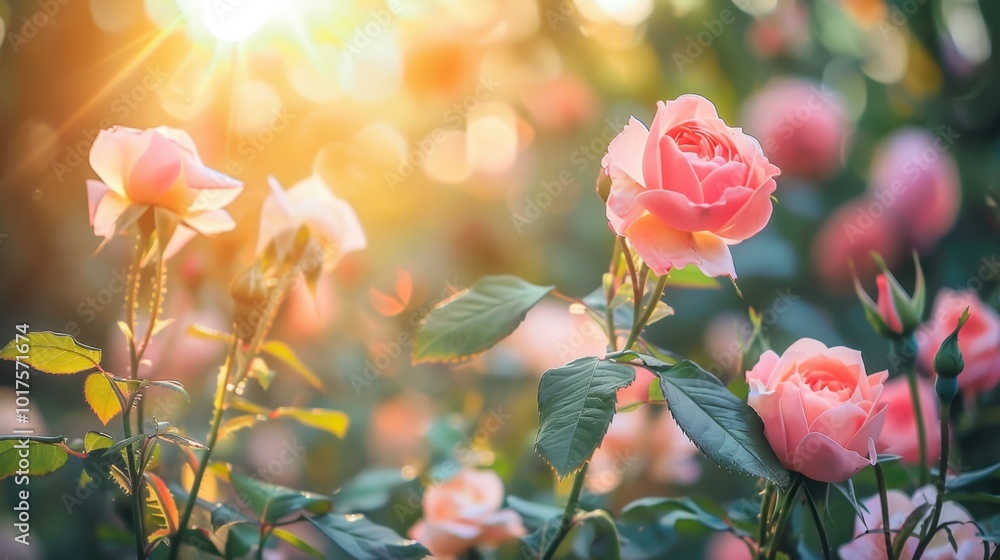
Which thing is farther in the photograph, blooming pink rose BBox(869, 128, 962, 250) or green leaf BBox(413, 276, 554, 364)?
blooming pink rose BBox(869, 128, 962, 250)

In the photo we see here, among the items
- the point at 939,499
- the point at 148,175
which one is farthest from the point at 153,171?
the point at 939,499

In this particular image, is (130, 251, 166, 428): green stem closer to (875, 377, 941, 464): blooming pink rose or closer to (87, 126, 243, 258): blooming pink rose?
(87, 126, 243, 258): blooming pink rose

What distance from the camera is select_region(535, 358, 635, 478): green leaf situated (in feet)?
1.15

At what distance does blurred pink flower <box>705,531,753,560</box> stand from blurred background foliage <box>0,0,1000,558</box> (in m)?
0.07

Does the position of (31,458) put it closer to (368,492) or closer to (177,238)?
(177,238)

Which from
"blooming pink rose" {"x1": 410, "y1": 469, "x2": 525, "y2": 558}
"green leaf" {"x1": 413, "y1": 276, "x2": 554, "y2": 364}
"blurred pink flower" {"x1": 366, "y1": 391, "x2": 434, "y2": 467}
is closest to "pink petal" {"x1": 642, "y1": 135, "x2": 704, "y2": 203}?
"green leaf" {"x1": 413, "y1": 276, "x2": 554, "y2": 364}

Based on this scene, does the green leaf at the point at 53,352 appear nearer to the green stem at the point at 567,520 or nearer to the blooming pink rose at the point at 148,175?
the blooming pink rose at the point at 148,175

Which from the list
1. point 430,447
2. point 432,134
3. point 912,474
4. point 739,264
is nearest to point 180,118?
point 432,134

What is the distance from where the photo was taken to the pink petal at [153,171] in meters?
0.42

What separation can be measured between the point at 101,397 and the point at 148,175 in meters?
0.13

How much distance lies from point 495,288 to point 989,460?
554 millimetres

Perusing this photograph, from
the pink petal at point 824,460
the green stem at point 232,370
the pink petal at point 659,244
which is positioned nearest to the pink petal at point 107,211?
the green stem at point 232,370

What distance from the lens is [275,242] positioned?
19.3 inches

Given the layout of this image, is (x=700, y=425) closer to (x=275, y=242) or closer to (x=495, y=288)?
(x=495, y=288)
